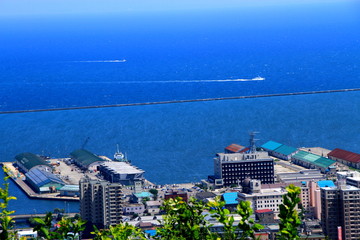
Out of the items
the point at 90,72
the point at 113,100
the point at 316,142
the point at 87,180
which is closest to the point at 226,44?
the point at 90,72

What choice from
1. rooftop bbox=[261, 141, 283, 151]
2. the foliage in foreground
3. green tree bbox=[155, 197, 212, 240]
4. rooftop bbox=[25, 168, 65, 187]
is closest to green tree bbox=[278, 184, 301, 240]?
the foliage in foreground

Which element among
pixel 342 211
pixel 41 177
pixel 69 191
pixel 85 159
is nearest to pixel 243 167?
pixel 69 191

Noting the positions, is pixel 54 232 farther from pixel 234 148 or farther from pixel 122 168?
pixel 234 148

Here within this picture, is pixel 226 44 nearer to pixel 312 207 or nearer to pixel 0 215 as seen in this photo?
pixel 312 207

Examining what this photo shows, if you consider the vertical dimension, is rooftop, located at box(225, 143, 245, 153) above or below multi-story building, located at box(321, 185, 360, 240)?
above

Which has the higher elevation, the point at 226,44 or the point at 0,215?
the point at 226,44

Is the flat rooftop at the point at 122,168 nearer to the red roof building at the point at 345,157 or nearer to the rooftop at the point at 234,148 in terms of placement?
the rooftop at the point at 234,148

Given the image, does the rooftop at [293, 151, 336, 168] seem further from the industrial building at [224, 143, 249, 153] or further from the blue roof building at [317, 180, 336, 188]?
the blue roof building at [317, 180, 336, 188]
